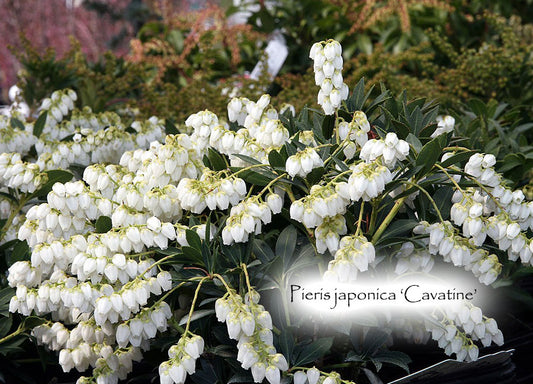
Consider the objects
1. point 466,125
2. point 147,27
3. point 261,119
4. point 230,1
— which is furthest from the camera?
point 230,1

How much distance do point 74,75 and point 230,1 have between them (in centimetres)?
322

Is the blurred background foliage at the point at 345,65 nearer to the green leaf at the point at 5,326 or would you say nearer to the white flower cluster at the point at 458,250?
the white flower cluster at the point at 458,250

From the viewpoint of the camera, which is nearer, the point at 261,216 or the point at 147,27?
the point at 261,216

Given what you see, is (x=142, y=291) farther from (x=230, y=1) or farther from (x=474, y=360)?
(x=230, y=1)

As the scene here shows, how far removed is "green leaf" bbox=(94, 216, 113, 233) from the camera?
131 cm

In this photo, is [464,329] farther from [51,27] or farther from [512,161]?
[51,27]

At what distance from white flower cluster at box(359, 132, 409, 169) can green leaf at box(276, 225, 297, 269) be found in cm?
22

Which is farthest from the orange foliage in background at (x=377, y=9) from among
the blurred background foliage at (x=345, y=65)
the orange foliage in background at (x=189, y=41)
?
the orange foliage in background at (x=189, y=41)

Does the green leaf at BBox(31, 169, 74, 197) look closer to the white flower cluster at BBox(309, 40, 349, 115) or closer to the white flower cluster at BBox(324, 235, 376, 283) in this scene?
the white flower cluster at BBox(309, 40, 349, 115)

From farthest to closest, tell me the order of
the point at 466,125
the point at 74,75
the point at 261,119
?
1. the point at 74,75
2. the point at 466,125
3. the point at 261,119

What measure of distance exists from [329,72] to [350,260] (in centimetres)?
41

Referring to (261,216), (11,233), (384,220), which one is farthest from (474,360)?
(11,233)

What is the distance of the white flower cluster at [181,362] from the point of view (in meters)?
1.06

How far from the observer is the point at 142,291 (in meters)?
1.13
